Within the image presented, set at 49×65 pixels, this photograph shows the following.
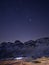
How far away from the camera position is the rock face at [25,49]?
260cm

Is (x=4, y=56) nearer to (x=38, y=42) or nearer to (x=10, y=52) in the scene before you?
(x=10, y=52)

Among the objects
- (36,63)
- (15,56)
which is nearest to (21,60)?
(15,56)

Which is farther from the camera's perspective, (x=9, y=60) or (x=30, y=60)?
(x=30, y=60)

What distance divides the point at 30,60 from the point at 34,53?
160 millimetres

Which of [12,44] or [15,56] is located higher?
[12,44]

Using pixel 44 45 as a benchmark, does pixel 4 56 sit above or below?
below

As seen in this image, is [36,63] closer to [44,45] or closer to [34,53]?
[34,53]

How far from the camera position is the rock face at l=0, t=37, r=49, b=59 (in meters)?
2.60

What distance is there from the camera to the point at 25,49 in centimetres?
275

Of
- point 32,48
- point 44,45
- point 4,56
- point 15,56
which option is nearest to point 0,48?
point 4,56

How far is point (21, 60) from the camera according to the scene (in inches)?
107

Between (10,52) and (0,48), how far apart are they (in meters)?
0.20

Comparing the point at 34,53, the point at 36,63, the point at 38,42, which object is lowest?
the point at 36,63

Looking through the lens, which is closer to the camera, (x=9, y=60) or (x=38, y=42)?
(x=9, y=60)
